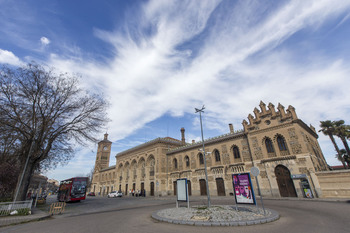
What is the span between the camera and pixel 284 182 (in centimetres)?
1909

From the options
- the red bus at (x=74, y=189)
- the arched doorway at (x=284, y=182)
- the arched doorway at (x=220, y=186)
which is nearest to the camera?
the arched doorway at (x=284, y=182)

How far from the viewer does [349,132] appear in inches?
1031

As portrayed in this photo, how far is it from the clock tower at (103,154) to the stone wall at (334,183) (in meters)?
59.1

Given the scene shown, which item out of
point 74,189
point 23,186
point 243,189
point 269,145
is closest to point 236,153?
point 269,145

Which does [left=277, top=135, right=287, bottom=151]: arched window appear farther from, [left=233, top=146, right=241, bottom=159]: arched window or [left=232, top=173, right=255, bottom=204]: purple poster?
[left=232, top=173, right=255, bottom=204]: purple poster

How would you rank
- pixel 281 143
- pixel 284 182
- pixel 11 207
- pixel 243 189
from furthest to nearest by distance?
pixel 281 143 < pixel 284 182 < pixel 11 207 < pixel 243 189

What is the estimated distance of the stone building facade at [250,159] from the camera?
737 inches

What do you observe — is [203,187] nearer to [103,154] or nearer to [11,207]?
[11,207]

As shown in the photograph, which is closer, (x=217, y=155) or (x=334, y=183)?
(x=334, y=183)

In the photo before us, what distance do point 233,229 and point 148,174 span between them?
1260 inches

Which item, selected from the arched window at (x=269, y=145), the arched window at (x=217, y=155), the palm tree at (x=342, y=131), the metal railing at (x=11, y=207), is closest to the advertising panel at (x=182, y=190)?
the metal railing at (x=11, y=207)

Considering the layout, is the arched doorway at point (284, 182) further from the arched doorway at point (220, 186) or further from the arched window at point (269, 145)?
the arched doorway at point (220, 186)

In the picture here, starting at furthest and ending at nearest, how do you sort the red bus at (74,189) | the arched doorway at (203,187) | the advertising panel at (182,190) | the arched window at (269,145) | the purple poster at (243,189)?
the arched doorway at (203,187)
the red bus at (74,189)
the arched window at (269,145)
the advertising panel at (182,190)
the purple poster at (243,189)

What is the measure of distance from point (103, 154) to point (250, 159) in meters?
53.3
